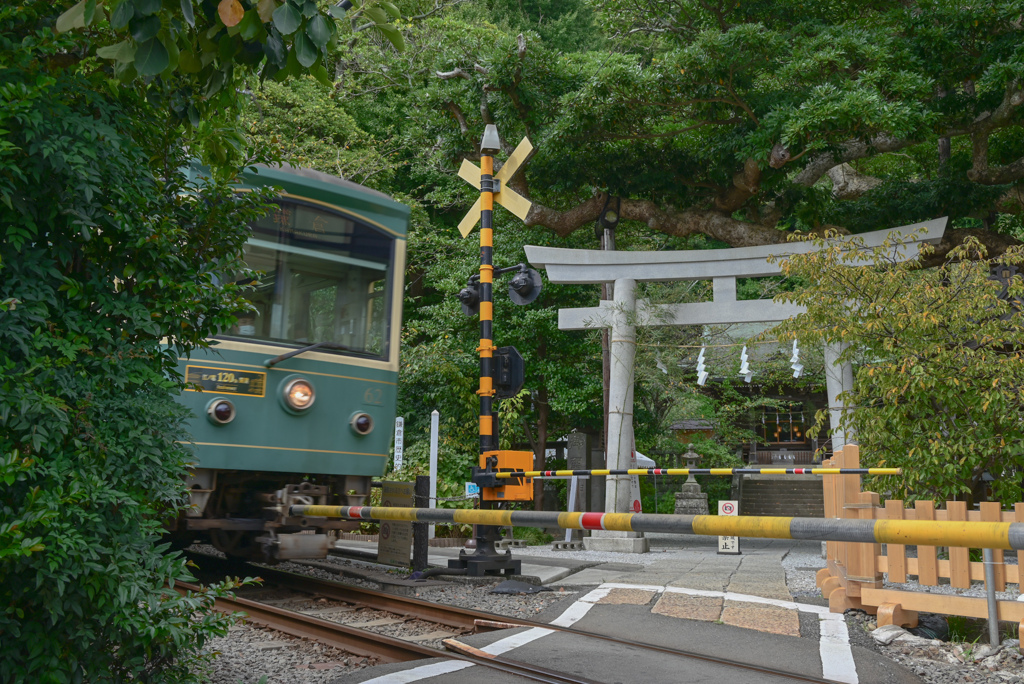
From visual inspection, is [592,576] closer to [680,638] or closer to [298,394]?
[680,638]

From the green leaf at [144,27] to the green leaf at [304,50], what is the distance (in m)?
0.48

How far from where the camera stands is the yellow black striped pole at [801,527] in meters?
2.86

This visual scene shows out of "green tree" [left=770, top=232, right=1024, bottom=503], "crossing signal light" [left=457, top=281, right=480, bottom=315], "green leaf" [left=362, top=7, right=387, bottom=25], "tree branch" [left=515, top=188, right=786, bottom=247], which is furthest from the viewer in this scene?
"tree branch" [left=515, top=188, right=786, bottom=247]

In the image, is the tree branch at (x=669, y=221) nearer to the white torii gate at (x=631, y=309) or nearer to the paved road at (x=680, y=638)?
the white torii gate at (x=631, y=309)

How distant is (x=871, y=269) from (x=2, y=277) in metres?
8.46

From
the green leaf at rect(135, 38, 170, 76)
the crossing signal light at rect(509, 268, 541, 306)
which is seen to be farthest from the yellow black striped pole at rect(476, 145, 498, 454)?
the green leaf at rect(135, 38, 170, 76)

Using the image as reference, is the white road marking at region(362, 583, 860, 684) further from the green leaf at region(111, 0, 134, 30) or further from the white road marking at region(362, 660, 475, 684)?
the green leaf at region(111, 0, 134, 30)

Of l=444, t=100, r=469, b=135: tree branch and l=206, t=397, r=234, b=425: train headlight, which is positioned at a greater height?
l=444, t=100, r=469, b=135: tree branch

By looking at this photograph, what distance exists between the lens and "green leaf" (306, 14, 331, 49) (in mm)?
3000

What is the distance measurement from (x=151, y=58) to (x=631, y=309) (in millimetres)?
11508

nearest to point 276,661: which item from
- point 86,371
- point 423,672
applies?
point 423,672

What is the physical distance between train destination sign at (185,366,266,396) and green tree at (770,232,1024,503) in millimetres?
5660

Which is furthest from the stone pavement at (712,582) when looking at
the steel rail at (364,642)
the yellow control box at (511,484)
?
the steel rail at (364,642)

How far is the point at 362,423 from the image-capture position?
7.59 m
